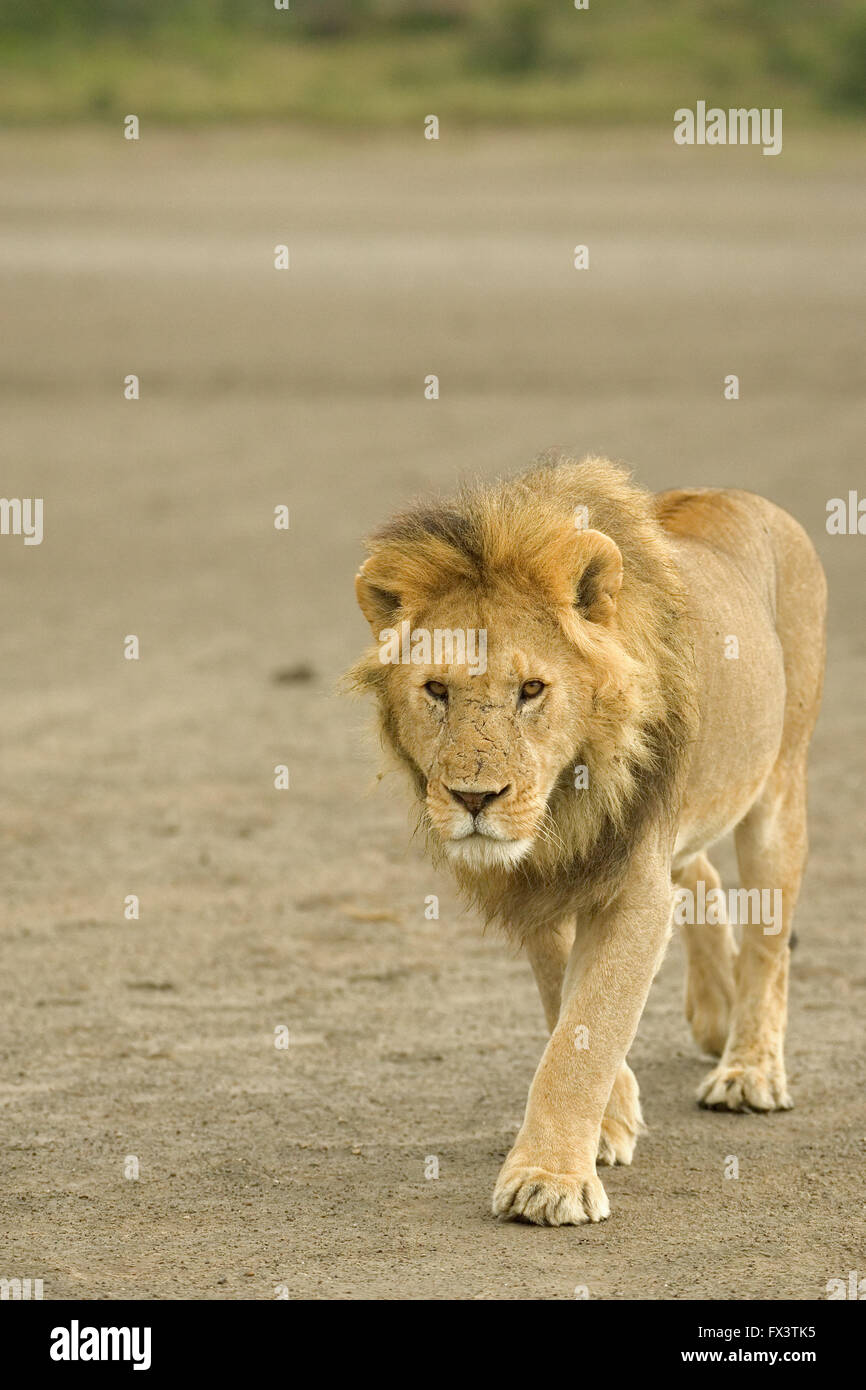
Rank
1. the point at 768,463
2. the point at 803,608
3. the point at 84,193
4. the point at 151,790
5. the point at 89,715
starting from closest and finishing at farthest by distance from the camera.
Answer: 1. the point at 803,608
2. the point at 151,790
3. the point at 89,715
4. the point at 768,463
5. the point at 84,193

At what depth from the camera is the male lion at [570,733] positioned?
5.10 meters

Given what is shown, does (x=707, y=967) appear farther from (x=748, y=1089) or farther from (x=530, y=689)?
(x=530, y=689)

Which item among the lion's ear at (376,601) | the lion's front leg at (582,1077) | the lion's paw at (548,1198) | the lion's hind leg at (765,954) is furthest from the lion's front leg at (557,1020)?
the lion's ear at (376,601)

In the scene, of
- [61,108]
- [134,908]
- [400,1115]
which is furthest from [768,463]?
[61,108]

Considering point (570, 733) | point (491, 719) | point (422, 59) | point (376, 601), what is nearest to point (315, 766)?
point (376, 601)

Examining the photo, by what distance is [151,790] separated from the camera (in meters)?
9.80

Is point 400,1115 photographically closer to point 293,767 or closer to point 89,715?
point 293,767

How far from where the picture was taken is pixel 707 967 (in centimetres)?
679

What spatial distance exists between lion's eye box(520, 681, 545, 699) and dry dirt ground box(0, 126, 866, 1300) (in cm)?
57

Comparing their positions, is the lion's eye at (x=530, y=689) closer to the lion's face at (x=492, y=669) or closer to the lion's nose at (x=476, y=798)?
the lion's face at (x=492, y=669)

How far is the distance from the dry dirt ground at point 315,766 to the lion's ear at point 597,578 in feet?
1.97

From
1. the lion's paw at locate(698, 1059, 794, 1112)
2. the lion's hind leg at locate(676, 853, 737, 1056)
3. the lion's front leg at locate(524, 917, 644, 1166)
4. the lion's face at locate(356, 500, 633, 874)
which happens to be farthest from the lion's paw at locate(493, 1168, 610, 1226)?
the lion's hind leg at locate(676, 853, 737, 1056)

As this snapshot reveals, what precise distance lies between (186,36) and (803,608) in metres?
42.6

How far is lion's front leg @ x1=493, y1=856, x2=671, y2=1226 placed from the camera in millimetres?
5344
